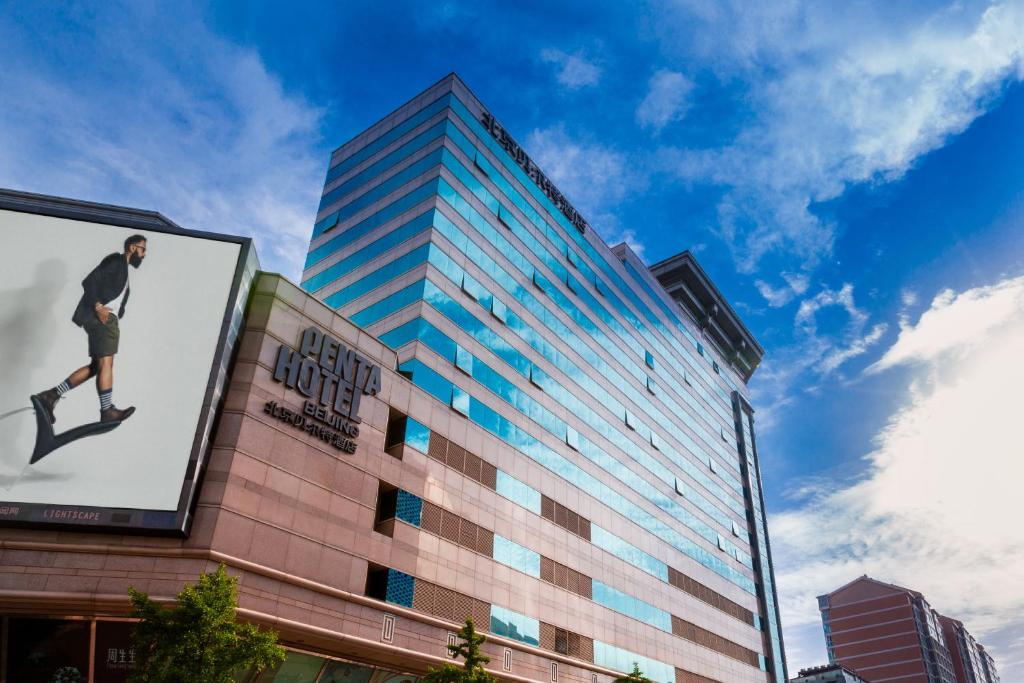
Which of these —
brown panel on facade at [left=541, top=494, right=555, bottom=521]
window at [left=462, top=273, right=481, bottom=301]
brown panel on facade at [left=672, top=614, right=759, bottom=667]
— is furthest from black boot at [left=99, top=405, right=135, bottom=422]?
brown panel on facade at [left=672, top=614, right=759, bottom=667]

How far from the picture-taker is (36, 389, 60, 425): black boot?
26094 millimetres

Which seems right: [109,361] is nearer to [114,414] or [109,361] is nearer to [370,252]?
[114,414]

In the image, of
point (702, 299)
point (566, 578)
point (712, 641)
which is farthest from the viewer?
point (702, 299)

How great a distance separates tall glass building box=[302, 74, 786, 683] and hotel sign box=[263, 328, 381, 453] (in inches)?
118

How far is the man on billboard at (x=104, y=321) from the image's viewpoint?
87.9 feet

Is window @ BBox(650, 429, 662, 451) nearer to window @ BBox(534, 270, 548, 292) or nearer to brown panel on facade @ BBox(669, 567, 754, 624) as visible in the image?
brown panel on facade @ BBox(669, 567, 754, 624)

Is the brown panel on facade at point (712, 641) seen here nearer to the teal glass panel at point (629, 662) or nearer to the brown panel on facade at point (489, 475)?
the teal glass panel at point (629, 662)

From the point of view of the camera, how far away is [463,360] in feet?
139

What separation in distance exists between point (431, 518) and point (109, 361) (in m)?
16.2

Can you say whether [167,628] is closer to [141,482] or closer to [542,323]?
[141,482]

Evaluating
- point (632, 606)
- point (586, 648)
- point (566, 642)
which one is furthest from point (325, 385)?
point (632, 606)

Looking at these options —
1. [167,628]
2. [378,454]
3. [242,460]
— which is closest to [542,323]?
[378,454]

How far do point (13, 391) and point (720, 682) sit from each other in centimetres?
5672

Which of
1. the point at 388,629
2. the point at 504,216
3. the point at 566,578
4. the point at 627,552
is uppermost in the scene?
the point at 504,216
